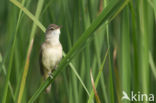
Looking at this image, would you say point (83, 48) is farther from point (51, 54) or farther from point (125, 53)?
point (51, 54)

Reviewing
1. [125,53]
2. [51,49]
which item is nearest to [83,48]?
[125,53]

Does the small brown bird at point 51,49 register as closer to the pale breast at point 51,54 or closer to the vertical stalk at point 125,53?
the pale breast at point 51,54

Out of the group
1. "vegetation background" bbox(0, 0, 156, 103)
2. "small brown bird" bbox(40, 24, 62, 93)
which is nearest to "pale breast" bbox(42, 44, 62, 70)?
"small brown bird" bbox(40, 24, 62, 93)

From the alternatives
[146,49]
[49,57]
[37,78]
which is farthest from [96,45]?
[37,78]

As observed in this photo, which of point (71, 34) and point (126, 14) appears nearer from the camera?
point (126, 14)

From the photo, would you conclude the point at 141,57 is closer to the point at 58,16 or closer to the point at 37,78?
the point at 58,16
